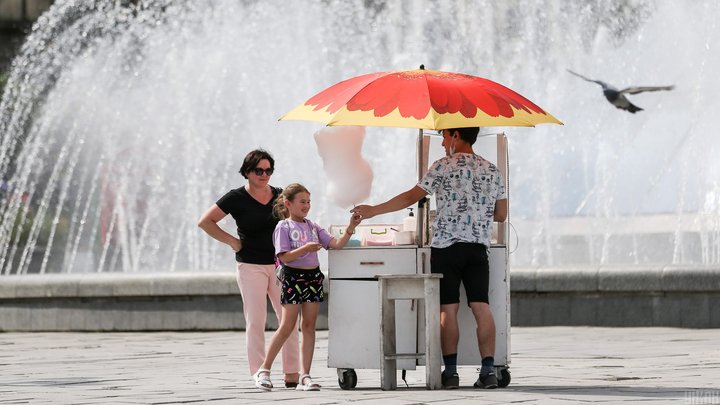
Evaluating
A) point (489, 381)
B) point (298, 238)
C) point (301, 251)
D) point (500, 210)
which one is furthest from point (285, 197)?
point (489, 381)

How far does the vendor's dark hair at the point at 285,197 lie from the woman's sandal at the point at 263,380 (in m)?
0.88

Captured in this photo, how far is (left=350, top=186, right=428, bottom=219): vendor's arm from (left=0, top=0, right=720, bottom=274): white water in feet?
31.0

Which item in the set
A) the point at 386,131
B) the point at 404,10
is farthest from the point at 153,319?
the point at 404,10

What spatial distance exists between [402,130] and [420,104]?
14.4m

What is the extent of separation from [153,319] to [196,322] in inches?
18.1

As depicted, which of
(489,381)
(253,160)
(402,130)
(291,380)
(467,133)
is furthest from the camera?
(402,130)

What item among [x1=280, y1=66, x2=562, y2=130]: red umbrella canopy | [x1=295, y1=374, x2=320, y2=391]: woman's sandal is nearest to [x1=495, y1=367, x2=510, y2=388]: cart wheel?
[x1=295, y1=374, x2=320, y2=391]: woman's sandal

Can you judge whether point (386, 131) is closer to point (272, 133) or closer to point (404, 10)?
point (272, 133)

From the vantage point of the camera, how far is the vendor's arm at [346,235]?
336 inches

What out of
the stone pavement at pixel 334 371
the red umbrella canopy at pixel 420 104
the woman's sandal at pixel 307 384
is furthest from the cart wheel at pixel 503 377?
the red umbrella canopy at pixel 420 104

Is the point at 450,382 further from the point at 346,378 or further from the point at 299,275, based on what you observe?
the point at 299,275

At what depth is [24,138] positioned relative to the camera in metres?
40.1

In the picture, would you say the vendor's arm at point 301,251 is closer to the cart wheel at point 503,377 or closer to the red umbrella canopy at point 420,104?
the red umbrella canopy at point 420,104

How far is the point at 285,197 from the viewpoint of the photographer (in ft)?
28.8
